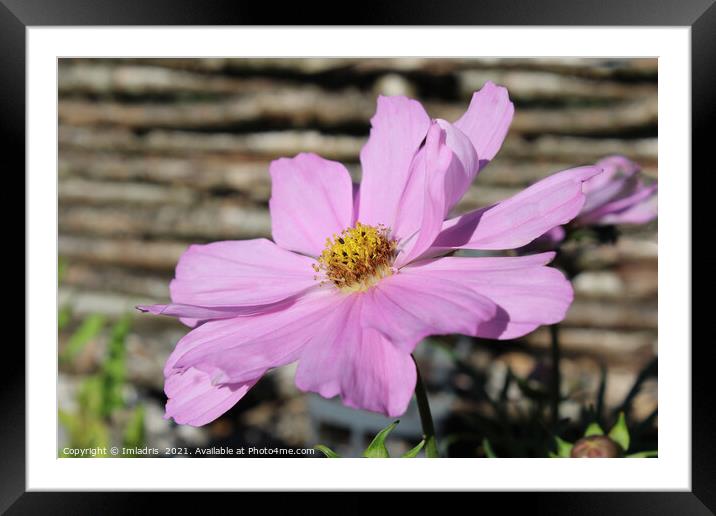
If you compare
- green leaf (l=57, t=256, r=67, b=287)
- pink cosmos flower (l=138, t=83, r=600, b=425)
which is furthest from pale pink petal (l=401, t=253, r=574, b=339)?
green leaf (l=57, t=256, r=67, b=287)

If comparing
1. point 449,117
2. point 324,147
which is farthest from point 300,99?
point 449,117

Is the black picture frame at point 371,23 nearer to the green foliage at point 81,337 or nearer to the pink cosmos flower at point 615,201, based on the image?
the pink cosmos flower at point 615,201

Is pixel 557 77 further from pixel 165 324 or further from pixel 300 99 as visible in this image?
pixel 165 324

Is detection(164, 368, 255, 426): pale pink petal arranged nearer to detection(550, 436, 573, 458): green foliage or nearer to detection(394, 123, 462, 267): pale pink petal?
detection(394, 123, 462, 267): pale pink petal

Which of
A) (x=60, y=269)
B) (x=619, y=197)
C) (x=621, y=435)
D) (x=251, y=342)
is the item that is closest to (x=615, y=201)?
(x=619, y=197)

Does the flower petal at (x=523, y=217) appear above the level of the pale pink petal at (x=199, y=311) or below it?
above

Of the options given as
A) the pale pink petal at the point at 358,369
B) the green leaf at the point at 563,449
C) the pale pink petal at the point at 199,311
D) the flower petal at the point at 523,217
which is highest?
the flower petal at the point at 523,217

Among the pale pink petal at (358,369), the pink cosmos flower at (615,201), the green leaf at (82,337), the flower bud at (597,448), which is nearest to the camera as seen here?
the pale pink petal at (358,369)

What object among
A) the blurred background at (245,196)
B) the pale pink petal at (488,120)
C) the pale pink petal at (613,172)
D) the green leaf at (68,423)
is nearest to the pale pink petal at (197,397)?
the pale pink petal at (488,120)
